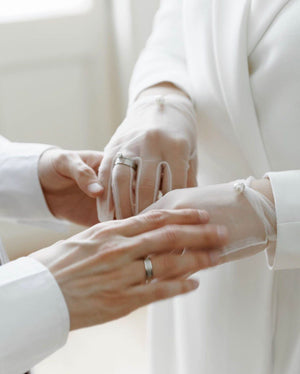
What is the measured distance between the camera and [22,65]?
2992mm

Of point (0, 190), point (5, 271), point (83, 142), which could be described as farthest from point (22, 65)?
point (5, 271)

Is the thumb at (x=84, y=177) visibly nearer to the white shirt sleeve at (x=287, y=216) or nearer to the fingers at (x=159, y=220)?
the fingers at (x=159, y=220)

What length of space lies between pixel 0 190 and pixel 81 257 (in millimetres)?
468

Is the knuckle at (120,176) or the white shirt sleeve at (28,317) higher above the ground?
the knuckle at (120,176)

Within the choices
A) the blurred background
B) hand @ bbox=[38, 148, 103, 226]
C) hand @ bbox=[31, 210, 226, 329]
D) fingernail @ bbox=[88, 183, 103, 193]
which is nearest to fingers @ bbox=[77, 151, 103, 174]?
hand @ bbox=[38, 148, 103, 226]

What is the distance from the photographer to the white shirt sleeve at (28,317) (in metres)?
0.79

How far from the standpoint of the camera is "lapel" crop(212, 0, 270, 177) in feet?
3.32

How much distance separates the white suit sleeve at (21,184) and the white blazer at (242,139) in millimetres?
256

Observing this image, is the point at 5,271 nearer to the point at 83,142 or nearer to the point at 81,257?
the point at 81,257

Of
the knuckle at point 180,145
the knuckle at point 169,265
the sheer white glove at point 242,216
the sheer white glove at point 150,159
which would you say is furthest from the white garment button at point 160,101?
the knuckle at point 169,265

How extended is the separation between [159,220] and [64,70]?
2.34 meters

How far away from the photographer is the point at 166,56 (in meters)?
1.24

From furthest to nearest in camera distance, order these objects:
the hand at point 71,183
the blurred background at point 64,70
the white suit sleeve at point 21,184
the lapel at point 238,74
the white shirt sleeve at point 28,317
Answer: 1. the blurred background at point 64,70
2. the white suit sleeve at point 21,184
3. the hand at point 71,183
4. the lapel at point 238,74
5. the white shirt sleeve at point 28,317

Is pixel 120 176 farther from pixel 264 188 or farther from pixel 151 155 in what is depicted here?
pixel 264 188
